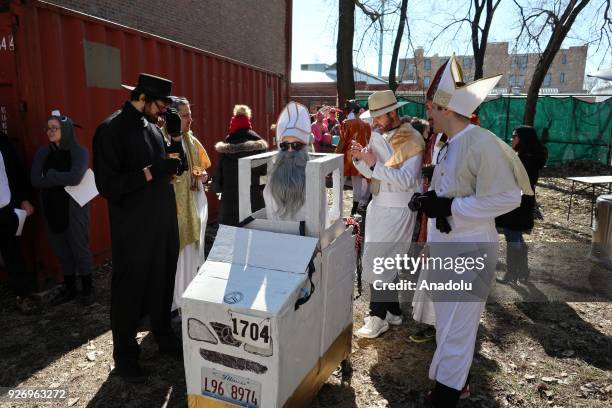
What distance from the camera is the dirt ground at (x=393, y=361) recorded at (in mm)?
3064

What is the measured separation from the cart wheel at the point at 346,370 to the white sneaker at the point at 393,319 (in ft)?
2.74

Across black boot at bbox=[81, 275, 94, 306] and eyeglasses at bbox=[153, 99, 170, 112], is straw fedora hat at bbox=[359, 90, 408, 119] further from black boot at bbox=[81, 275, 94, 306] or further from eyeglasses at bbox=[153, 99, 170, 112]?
black boot at bbox=[81, 275, 94, 306]

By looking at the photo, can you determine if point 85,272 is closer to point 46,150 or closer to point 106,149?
point 46,150

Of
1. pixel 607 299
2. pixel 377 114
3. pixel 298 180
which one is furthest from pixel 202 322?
pixel 607 299

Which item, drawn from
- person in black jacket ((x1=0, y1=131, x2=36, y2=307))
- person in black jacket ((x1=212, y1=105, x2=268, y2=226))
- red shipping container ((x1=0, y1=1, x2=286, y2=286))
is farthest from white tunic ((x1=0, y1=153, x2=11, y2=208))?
person in black jacket ((x1=212, y1=105, x2=268, y2=226))

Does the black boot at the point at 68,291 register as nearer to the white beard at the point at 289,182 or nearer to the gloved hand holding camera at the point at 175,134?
the gloved hand holding camera at the point at 175,134

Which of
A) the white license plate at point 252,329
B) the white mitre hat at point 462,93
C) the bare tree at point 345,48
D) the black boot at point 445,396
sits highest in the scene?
the bare tree at point 345,48

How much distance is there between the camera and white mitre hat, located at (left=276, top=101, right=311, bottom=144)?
277cm

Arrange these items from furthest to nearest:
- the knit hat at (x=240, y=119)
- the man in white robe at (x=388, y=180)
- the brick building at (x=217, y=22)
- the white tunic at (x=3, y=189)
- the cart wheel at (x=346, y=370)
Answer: the brick building at (x=217, y=22) < the knit hat at (x=240, y=119) < the white tunic at (x=3, y=189) < the man in white robe at (x=388, y=180) < the cart wheel at (x=346, y=370)

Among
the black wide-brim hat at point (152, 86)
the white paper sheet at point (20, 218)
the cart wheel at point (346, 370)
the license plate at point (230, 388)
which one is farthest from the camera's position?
the white paper sheet at point (20, 218)

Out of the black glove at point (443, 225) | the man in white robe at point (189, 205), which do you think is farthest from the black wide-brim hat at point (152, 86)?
the black glove at point (443, 225)

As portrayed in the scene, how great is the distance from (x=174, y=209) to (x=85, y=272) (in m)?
1.79

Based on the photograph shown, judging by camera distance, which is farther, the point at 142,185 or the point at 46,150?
the point at 46,150

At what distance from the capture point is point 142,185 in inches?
115
